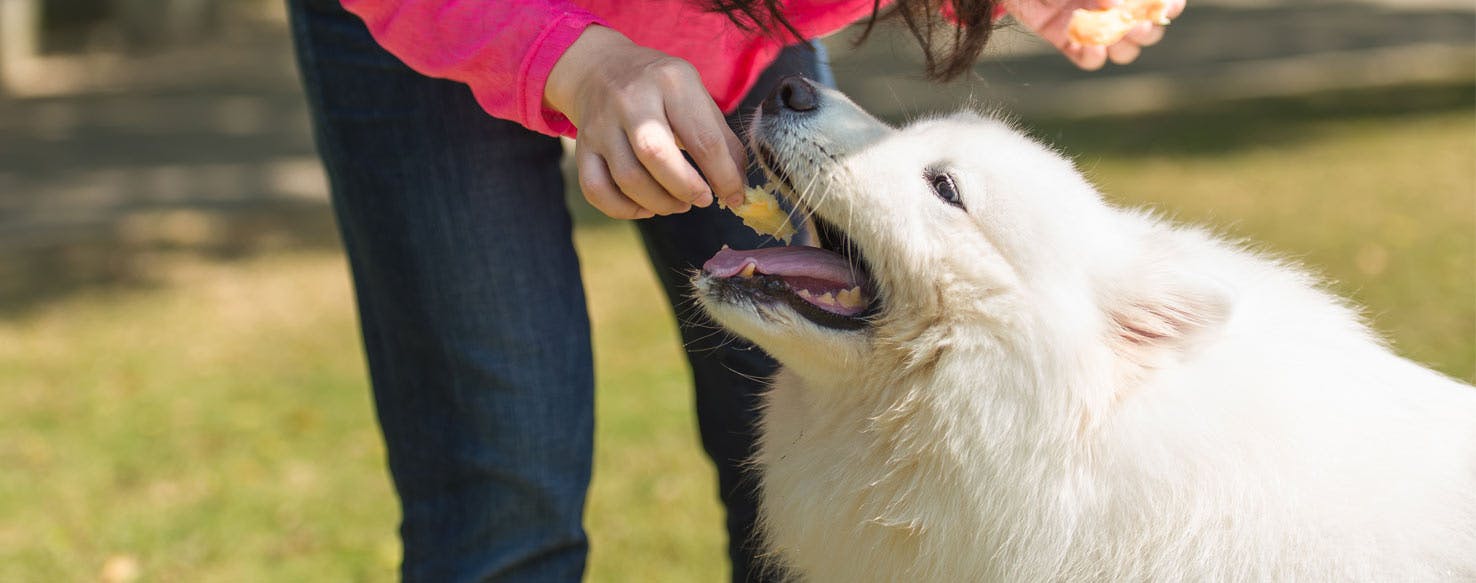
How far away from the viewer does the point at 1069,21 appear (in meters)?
2.56

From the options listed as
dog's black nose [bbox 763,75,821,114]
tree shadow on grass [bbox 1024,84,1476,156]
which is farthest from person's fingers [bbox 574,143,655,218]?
tree shadow on grass [bbox 1024,84,1476,156]

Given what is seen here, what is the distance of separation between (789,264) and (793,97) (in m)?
0.29

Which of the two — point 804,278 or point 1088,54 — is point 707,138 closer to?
point 804,278

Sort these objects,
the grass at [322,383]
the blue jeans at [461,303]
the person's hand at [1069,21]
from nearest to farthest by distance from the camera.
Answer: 1. the blue jeans at [461,303]
2. the person's hand at [1069,21]
3. the grass at [322,383]

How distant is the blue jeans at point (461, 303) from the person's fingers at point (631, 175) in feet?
1.97

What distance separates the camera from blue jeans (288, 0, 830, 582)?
92.6 inches

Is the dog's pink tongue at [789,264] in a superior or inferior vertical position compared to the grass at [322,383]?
superior

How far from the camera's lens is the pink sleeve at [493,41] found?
6.48ft

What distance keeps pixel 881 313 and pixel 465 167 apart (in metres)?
0.78

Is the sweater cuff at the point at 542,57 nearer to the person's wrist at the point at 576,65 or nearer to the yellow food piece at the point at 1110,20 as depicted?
the person's wrist at the point at 576,65

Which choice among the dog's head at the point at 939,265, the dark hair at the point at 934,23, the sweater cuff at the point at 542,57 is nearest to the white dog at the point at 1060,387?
the dog's head at the point at 939,265

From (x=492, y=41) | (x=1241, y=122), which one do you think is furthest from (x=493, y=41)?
(x=1241, y=122)

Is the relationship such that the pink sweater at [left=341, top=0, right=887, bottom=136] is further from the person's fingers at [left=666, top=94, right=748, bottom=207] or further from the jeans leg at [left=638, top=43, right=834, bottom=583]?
the jeans leg at [left=638, top=43, right=834, bottom=583]

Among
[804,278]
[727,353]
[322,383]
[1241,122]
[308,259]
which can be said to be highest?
[804,278]
